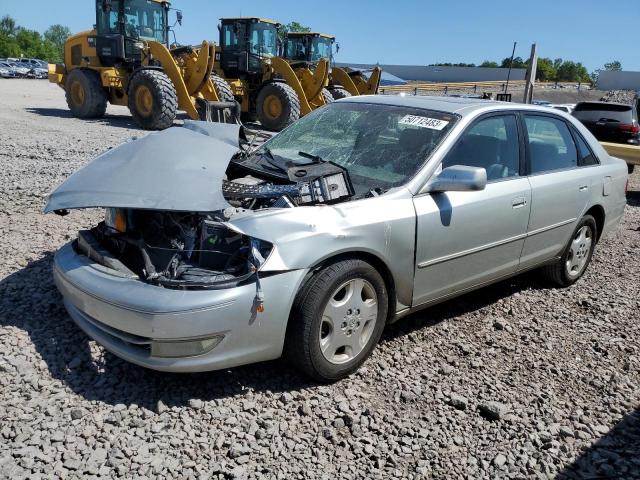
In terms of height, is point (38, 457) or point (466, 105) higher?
point (466, 105)

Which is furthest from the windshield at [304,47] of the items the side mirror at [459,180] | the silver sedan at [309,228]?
the side mirror at [459,180]

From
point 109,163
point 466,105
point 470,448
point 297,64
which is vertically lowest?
point 470,448

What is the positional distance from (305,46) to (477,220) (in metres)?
14.9

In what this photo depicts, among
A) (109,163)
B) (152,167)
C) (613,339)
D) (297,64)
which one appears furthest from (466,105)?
(297,64)

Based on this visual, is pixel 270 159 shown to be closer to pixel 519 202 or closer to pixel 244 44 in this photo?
pixel 519 202

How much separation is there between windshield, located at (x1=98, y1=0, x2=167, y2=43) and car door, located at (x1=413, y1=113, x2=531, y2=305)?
12.5 m

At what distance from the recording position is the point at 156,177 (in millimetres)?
3102

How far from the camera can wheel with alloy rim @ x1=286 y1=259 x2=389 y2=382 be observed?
282 centimetres

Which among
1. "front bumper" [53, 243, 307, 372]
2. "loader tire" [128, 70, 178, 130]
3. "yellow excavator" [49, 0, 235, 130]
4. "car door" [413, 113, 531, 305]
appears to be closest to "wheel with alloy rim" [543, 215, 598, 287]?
"car door" [413, 113, 531, 305]

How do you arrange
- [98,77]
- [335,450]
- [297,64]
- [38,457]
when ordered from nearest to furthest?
[38,457], [335,450], [98,77], [297,64]

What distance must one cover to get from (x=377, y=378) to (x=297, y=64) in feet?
45.8

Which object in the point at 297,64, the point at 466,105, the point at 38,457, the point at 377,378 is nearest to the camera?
the point at 38,457

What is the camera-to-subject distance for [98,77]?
48.3 feet

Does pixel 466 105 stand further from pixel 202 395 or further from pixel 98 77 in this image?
pixel 98 77
